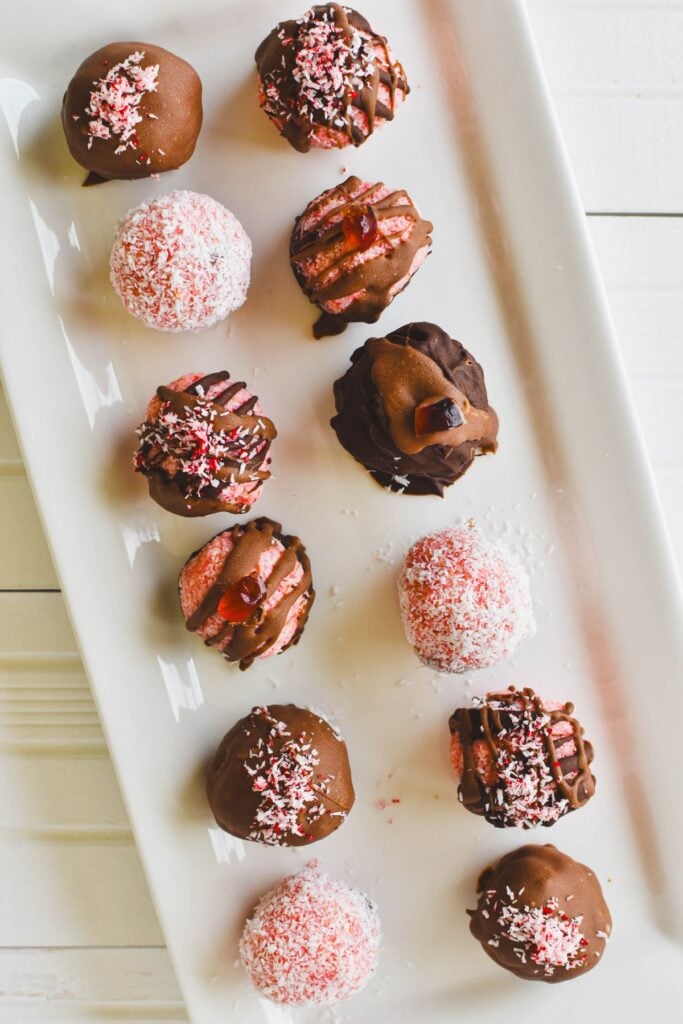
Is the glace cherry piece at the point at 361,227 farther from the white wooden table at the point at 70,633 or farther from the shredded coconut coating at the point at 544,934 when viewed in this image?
the shredded coconut coating at the point at 544,934

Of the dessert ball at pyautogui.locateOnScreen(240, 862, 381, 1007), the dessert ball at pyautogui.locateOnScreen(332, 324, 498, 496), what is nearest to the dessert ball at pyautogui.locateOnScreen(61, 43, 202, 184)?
the dessert ball at pyautogui.locateOnScreen(332, 324, 498, 496)

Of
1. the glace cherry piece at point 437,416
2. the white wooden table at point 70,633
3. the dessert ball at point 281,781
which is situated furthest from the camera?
the white wooden table at point 70,633

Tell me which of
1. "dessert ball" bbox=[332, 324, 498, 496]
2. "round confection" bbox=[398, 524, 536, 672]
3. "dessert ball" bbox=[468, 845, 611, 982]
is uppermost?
"dessert ball" bbox=[332, 324, 498, 496]

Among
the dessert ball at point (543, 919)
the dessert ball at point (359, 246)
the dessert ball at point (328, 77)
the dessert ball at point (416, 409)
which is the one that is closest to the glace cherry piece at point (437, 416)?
the dessert ball at point (416, 409)

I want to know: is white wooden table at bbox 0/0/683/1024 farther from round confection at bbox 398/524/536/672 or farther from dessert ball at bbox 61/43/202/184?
dessert ball at bbox 61/43/202/184

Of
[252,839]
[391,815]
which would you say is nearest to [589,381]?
[391,815]

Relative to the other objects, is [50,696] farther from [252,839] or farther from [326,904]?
[326,904]
